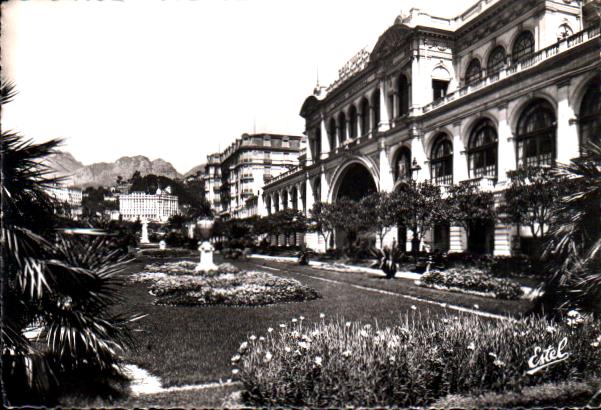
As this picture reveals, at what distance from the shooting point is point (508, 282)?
15055 mm

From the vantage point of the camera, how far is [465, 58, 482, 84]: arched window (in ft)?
113

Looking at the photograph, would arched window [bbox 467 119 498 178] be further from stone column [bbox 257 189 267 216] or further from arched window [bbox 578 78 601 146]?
stone column [bbox 257 189 267 216]

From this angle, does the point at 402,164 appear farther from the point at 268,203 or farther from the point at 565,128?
the point at 268,203

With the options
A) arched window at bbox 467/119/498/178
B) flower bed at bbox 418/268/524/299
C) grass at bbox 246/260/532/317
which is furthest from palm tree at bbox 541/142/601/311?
arched window at bbox 467/119/498/178

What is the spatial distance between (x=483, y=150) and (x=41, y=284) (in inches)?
1190

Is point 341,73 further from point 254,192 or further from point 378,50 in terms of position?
point 254,192

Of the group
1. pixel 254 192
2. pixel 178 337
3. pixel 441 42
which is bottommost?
pixel 178 337

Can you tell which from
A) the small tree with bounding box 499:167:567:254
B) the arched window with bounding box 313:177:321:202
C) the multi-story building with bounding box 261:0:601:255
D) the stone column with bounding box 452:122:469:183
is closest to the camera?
the small tree with bounding box 499:167:567:254

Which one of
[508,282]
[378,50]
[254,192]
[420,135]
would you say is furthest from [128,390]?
[254,192]

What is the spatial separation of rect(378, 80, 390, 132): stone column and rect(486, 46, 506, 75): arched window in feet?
32.5

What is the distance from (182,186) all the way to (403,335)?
16108cm

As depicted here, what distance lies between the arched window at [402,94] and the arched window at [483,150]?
366 inches

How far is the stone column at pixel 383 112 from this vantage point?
40375 mm

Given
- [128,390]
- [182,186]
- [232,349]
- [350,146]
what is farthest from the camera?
[182,186]
